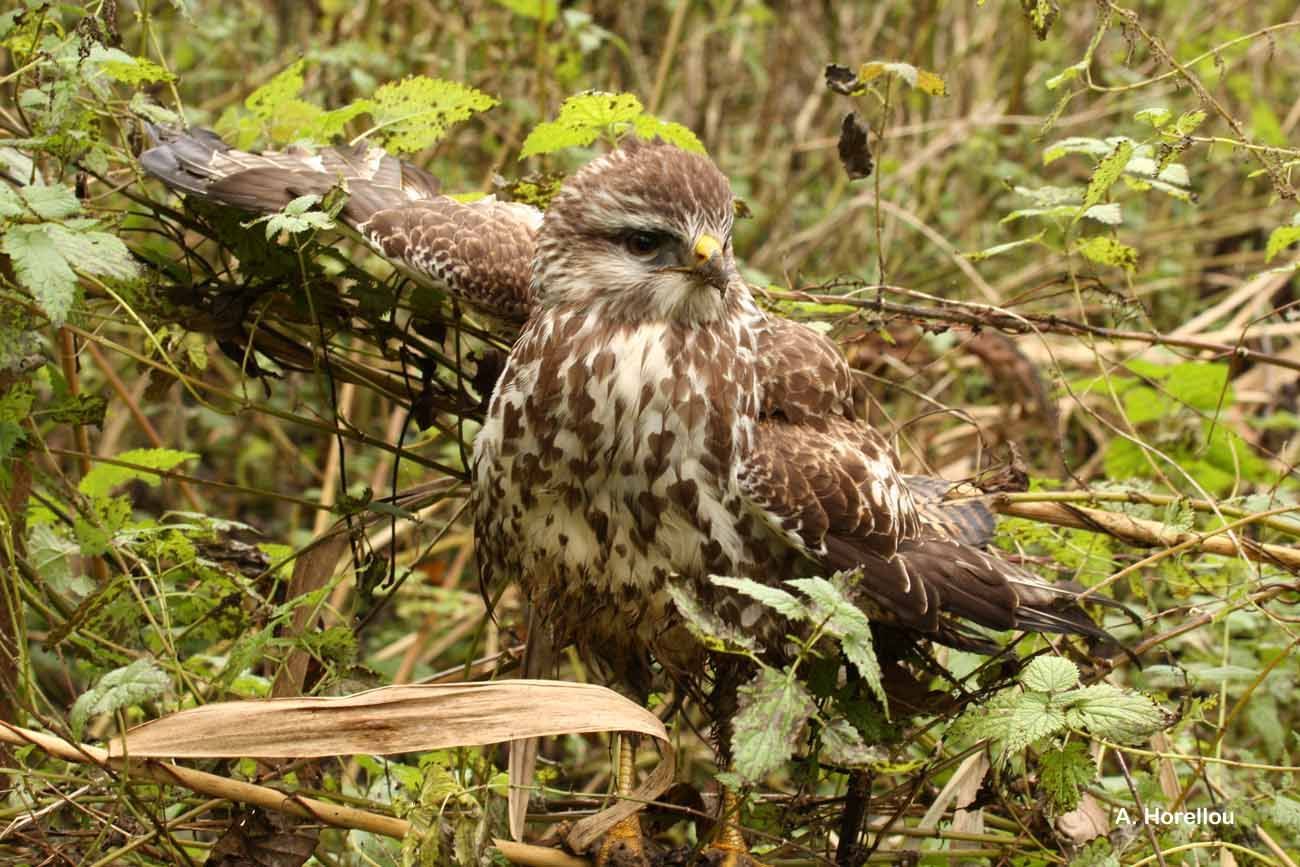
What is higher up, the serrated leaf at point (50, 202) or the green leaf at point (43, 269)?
the serrated leaf at point (50, 202)

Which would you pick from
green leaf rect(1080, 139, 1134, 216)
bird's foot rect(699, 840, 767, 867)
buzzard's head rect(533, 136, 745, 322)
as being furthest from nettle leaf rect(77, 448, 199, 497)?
green leaf rect(1080, 139, 1134, 216)

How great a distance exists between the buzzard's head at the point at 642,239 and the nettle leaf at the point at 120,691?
1.04 metres

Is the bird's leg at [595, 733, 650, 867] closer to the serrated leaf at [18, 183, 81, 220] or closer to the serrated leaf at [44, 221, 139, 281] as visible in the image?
the serrated leaf at [44, 221, 139, 281]

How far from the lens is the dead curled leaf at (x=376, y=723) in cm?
226

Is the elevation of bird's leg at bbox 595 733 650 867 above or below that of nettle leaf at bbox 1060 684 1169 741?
below

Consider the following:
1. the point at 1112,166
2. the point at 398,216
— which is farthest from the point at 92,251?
the point at 1112,166

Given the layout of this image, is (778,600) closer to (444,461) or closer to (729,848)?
(729,848)

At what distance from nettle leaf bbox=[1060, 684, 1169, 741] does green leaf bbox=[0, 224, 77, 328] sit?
66.3 inches

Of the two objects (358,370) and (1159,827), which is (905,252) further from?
(1159,827)

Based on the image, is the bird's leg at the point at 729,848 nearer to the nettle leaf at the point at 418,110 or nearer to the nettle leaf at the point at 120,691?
the nettle leaf at the point at 120,691

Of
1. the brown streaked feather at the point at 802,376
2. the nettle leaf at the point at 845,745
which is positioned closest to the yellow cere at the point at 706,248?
the brown streaked feather at the point at 802,376

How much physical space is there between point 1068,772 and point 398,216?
177cm

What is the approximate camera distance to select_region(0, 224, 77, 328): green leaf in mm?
2283

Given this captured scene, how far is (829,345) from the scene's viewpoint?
10.0 feet
